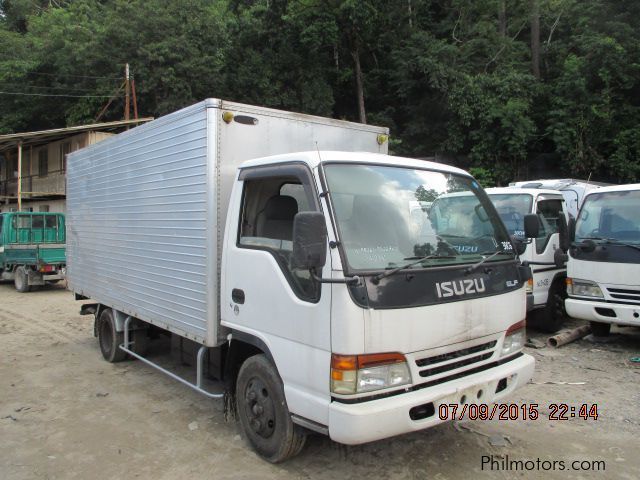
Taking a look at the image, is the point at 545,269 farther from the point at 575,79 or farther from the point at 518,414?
the point at 575,79

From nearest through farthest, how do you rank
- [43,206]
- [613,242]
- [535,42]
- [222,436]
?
[222,436] < [613,242] < [535,42] < [43,206]

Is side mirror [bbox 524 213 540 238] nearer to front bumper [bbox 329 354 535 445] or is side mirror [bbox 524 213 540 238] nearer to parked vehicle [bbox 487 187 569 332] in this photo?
front bumper [bbox 329 354 535 445]

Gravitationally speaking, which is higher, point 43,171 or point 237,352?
point 43,171

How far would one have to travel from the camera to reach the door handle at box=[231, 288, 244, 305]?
3850 millimetres

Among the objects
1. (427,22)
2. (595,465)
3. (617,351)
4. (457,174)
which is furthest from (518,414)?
(427,22)

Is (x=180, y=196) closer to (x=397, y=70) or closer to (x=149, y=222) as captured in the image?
(x=149, y=222)

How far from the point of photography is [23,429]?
15.1ft

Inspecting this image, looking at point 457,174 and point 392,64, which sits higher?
point 392,64

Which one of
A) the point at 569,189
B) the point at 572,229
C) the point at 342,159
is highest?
the point at 569,189

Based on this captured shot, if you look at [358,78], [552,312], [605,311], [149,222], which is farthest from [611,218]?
[358,78]

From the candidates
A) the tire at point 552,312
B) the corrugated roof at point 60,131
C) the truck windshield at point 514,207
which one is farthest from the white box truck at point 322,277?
the corrugated roof at point 60,131

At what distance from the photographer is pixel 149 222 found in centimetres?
525

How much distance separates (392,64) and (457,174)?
24.8 metres

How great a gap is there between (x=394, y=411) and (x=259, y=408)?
1218mm
